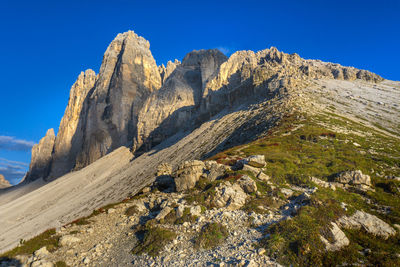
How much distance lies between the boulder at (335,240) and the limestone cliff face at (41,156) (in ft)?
620

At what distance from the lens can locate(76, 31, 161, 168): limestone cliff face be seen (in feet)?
435

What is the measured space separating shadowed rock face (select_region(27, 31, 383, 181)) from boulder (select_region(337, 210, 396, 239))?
53.5m

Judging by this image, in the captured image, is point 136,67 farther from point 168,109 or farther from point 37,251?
point 37,251

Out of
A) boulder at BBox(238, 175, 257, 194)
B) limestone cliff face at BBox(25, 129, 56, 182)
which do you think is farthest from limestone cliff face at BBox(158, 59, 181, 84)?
boulder at BBox(238, 175, 257, 194)

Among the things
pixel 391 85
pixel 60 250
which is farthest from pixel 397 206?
pixel 391 85

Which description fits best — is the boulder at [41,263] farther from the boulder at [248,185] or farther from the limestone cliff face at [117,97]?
the limestone cliff face at [117,97]

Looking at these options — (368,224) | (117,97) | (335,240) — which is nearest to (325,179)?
(368,224)

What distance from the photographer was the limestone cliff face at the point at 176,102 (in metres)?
111

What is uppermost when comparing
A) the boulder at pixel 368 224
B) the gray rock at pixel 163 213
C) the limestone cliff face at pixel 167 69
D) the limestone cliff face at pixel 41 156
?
the limestone cliff face at pixel 167 69

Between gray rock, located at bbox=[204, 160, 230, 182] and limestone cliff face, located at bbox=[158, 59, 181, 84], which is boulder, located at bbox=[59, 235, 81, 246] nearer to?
gray rock, located at bbox=[204, 160, 230, 182]

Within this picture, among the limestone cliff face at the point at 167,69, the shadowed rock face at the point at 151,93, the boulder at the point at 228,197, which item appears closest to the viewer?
the boulder at the point at 228,197

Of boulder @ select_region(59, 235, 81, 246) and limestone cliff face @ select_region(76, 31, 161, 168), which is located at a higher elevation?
limestone cliff face @ select_region(76, 31, 161, 168)

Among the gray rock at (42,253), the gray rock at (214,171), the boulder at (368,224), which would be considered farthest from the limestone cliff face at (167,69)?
the boulder at (368,224)

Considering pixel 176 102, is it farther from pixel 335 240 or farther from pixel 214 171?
pixel 335 240
